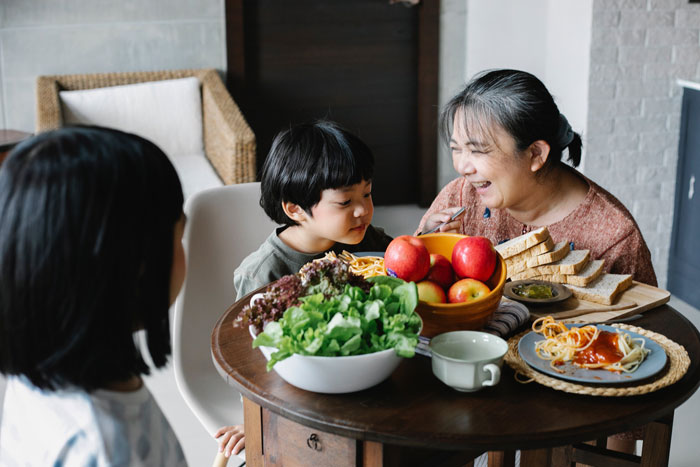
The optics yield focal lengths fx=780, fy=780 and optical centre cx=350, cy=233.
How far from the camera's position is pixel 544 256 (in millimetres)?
1556

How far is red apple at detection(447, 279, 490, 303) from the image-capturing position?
4.17 ft

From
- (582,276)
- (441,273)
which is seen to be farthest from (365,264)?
(582,276)

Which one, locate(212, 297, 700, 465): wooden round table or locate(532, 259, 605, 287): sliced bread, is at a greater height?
locate(532, 259, 605, 287): sliced bread

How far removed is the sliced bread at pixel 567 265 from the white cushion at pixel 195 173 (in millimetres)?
2011

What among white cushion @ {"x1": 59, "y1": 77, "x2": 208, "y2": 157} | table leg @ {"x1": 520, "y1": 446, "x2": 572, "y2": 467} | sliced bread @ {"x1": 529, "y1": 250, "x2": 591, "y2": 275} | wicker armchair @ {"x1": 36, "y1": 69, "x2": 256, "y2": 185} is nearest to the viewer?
sliced bread @ {"x1": 529, "y1": 250, "x2": 591, "y2": 275}

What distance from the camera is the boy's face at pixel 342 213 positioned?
1.65 m

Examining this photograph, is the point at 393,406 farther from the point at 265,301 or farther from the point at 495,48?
the point at 495,48

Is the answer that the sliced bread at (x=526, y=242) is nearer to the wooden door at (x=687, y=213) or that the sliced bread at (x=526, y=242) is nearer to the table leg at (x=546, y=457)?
the table leg at (x=546, y=457)

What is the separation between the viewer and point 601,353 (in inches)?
47.2

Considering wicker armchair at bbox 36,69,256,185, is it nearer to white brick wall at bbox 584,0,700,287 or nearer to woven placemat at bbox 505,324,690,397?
white brick wall at bbox 584,0,700,287

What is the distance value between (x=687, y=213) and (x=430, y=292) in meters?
2.54

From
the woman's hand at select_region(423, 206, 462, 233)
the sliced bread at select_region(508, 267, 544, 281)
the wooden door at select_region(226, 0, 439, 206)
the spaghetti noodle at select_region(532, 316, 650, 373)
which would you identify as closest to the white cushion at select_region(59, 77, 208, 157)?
the wooden door at select_region(226, 0, 439, 206)

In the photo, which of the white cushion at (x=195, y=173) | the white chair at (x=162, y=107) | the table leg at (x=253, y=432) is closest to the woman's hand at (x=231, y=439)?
the table leg at (x=253, y=432)

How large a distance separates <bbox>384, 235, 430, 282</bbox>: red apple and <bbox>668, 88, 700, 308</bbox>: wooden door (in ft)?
7.99
